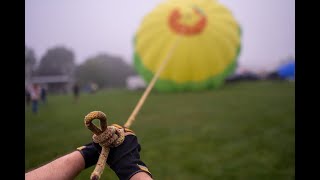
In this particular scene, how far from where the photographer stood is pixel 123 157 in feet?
5.17

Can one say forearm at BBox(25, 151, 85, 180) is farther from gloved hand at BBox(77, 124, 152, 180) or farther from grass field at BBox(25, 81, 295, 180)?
grass field at BBox(25, 81, 295, 180)

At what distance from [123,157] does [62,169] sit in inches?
13.3

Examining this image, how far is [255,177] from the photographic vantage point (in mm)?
3338

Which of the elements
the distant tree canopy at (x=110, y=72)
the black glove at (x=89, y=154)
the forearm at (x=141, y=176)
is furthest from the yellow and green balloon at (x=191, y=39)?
the distant tree canopy at (x=110, y=72)

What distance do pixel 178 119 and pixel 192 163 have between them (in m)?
3.00

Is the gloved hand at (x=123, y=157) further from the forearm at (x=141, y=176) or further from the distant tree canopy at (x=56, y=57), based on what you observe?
the distant tree canopy at (x=56, y=57)

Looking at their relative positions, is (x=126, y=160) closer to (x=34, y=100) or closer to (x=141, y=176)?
(x=141, y=176)

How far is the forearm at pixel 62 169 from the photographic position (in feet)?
5.28

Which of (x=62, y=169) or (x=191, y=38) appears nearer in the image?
(x=62, y=169)

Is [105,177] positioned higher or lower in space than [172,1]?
lower

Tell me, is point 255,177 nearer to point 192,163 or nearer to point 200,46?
point 192,163

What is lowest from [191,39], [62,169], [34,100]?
[34,100]

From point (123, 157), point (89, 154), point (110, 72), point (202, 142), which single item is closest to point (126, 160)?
point (123, 157)
